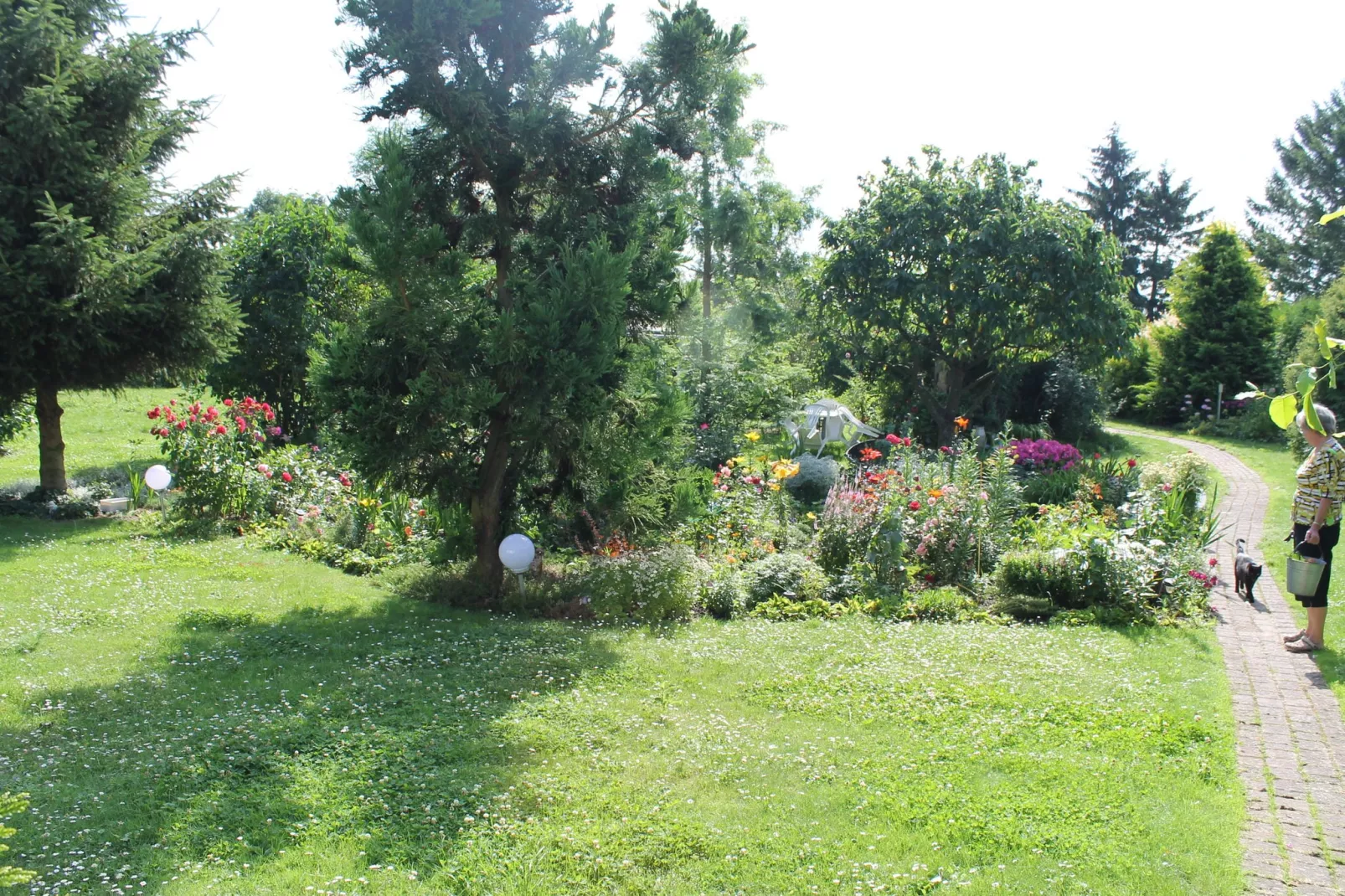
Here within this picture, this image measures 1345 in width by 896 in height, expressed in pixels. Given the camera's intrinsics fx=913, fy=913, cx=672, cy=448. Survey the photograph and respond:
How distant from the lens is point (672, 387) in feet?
28.0

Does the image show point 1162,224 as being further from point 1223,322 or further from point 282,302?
point 282,302

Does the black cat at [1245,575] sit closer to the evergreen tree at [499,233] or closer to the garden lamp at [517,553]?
the evergreen tree at [499,233]

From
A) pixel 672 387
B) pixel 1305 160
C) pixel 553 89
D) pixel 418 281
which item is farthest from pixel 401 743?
pixel 1305 160

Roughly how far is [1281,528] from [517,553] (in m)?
9.20

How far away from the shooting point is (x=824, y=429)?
15.2m

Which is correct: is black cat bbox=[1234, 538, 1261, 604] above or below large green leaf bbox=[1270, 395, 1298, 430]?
below

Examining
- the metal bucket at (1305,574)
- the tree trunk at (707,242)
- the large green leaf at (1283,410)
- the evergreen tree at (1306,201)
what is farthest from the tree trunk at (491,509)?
the evergreen tree at (1306,201)

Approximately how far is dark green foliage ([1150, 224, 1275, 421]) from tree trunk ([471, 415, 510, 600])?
821 inches

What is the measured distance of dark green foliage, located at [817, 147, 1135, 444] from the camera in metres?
15.5

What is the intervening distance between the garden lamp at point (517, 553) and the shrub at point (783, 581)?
1968mm

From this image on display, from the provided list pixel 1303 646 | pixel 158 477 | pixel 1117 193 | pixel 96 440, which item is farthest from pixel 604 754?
pixel 1117 193

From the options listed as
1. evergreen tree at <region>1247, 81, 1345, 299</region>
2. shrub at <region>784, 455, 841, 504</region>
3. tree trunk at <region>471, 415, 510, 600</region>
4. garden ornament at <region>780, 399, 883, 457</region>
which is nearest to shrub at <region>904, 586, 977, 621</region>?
tree trunk at <region>471, 415, 510, 600</region>

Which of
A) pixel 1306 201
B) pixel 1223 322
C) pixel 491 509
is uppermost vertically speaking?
pixel 1306 201

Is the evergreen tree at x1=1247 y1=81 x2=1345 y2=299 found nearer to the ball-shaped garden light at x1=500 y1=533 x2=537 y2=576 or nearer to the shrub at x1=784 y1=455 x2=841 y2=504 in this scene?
the shrub at x1=784 y1=455 x2=841 y2=504
